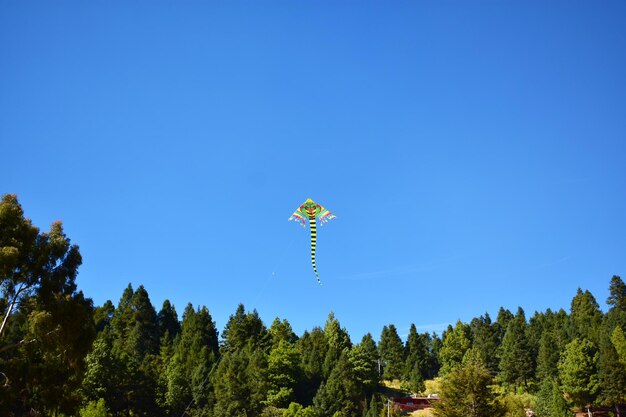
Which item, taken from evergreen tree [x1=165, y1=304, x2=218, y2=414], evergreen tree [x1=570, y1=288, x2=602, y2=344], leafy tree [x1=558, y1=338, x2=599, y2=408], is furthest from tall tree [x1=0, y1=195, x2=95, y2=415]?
evergreen tree [x1=570, y1=288, x2=602, y2=344]

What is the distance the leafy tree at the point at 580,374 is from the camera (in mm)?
59406

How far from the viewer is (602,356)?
59594mm

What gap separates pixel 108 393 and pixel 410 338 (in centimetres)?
6475

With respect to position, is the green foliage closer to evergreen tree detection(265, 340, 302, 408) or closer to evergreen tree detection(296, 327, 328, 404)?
evergreen tree detection(265, 340, 302, 408)

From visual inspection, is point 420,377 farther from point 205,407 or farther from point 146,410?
point 146,410

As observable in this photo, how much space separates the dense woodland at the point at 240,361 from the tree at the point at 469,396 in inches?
2.5

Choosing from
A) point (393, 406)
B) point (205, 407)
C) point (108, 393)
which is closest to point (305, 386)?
point (393, 406)

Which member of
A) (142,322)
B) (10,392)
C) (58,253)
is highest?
(142,322)

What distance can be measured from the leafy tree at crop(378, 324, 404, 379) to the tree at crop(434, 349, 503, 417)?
63.6 meters

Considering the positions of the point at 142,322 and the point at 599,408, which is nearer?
the point at 599,408

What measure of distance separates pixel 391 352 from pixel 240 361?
4947 centimetres

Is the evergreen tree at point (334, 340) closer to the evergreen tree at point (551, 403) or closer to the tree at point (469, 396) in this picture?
the evergreen tree at point (551, 403)

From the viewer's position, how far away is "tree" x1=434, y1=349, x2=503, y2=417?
31.0m

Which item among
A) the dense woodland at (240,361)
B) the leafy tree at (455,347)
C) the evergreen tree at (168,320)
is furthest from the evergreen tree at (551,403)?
the evergreen tree at (168,320)
